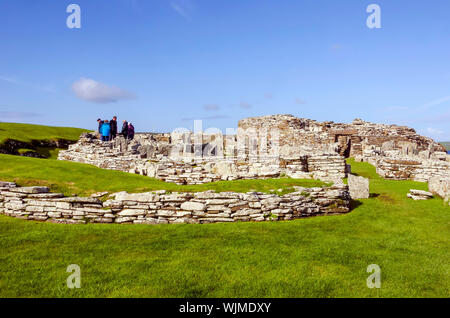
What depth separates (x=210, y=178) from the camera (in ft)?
46.0

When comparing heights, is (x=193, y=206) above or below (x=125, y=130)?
below

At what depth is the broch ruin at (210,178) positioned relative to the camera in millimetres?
8867

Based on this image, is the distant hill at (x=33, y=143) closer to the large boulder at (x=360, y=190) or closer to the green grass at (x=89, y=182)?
the green grass at (x=89, y=182)

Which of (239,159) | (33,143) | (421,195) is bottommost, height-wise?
(421,195)

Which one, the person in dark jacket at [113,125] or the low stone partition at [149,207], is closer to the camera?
the low stone partition at [149,207]

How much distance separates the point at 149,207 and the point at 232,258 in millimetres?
3553

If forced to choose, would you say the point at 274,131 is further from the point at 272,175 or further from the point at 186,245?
the point at 186,245

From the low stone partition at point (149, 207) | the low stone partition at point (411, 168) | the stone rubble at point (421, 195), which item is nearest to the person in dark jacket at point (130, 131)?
the low stone partition at point (149, 207)

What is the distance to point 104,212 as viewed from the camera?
28.9ft

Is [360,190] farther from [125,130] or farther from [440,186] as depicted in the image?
[125,130]

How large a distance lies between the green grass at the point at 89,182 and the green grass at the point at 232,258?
1674 millimetres

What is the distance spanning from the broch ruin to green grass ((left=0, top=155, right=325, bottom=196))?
25.7 inches

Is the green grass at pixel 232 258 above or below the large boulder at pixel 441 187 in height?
below

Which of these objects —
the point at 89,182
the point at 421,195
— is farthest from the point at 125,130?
the point at 421,195
